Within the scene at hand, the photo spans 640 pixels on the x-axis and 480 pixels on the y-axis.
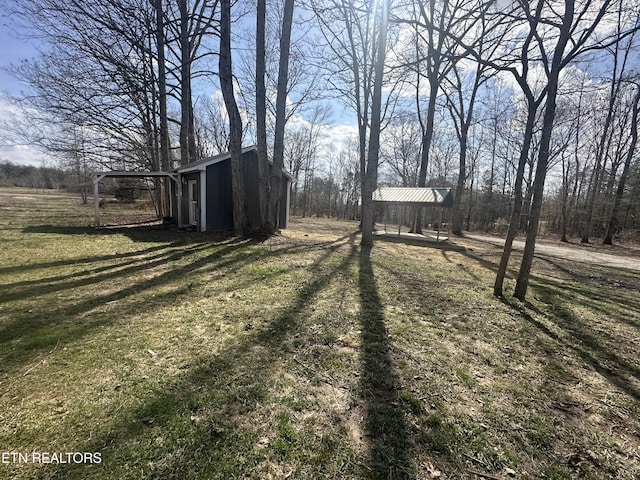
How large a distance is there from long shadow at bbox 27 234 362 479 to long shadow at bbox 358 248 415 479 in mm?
305

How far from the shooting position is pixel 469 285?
546cm

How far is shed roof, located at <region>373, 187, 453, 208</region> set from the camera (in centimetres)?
1212

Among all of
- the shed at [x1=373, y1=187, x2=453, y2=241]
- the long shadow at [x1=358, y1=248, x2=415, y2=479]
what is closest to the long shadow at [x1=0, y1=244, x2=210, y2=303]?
the long shadow at [x1=358, y1=248, x2=415, y2=479]

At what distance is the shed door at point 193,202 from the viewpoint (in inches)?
444

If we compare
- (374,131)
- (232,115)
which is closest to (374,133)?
(374,131)

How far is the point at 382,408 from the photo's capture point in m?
2.04

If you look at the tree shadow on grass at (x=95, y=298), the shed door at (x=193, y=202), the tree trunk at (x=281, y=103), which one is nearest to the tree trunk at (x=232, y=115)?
the tree trunk at (x=281, y=103)

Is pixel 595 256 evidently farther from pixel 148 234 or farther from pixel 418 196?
pixel 148 234

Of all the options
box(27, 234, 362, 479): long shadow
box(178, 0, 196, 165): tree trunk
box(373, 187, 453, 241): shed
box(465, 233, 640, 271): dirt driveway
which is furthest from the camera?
box(373, 187, 453, 241): shed

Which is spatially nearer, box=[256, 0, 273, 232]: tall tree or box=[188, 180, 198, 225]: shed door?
box=[256, 0, 273, 232]: tall tree

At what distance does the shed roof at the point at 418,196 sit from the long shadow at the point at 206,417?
1126 cm

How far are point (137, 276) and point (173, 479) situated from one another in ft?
13.8

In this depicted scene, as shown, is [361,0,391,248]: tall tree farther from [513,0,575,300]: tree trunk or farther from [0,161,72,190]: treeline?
[0,161,72,190]: treeline

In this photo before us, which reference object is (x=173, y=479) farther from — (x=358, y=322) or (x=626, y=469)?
(x=626, y=469)
